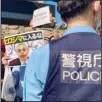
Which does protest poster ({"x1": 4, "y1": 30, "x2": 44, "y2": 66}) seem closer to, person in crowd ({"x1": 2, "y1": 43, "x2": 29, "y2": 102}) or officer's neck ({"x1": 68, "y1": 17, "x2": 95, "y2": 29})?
person in crowd ({"x1": 2, "y1": 43, "x2": 29, "y2": 102})

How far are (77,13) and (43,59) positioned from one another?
190 mm

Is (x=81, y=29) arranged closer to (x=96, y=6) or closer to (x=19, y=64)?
(x=96, y=6)

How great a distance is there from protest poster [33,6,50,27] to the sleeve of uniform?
790 mm

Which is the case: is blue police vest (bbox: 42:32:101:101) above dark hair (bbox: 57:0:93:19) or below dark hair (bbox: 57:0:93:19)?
below

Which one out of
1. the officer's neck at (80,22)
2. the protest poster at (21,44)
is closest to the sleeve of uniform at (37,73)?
the officer's neck at (80,22)

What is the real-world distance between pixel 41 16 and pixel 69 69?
84cm

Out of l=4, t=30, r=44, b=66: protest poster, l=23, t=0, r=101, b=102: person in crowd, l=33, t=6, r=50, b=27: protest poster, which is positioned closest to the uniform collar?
l=23, t=0, r=101, b=102: person in crowd

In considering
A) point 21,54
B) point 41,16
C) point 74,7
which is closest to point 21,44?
point 21,54

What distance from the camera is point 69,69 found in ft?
3.17

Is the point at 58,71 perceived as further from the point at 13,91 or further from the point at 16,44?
the point at 13,91

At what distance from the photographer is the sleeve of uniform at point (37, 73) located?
0.95 metres

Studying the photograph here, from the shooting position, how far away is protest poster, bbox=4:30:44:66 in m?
1.63

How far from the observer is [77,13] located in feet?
3.29

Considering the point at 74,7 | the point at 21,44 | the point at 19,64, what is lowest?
the point at 19,64
